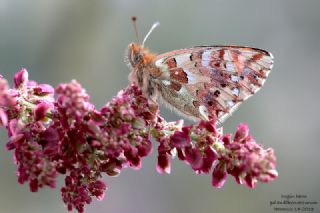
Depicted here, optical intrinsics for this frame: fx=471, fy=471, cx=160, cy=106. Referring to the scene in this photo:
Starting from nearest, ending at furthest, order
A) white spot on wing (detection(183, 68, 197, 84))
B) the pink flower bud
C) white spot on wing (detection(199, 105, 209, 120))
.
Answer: the pink flower bud < white spot on wing (detection(199, 105, 209, 120)) < white spot on wing (detection(183, 68, 197, 84))

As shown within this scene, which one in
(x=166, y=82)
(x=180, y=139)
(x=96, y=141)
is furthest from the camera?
(x=166, y=82)

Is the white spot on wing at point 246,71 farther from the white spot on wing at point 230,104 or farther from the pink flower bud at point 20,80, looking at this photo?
the pink flower bud at point 20,80

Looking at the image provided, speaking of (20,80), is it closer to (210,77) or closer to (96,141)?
(96,141)

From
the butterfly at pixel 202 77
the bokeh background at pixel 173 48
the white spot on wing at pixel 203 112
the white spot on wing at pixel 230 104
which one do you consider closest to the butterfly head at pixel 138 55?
the butterfly at pixel 202 77

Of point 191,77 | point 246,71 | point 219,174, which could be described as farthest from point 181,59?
point 219,174

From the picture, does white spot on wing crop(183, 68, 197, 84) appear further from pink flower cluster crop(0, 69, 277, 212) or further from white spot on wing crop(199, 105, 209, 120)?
pink flower cluster crop(0, 69, 277, 212)

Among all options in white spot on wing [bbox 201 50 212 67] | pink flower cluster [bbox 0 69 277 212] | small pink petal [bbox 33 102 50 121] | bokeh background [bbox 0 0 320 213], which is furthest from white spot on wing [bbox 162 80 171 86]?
bokeh background [bbox 0 0 320 213]

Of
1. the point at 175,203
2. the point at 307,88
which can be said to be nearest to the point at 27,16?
the point at 175,203

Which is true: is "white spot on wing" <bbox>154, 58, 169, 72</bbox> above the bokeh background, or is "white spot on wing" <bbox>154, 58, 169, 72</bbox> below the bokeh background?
below
